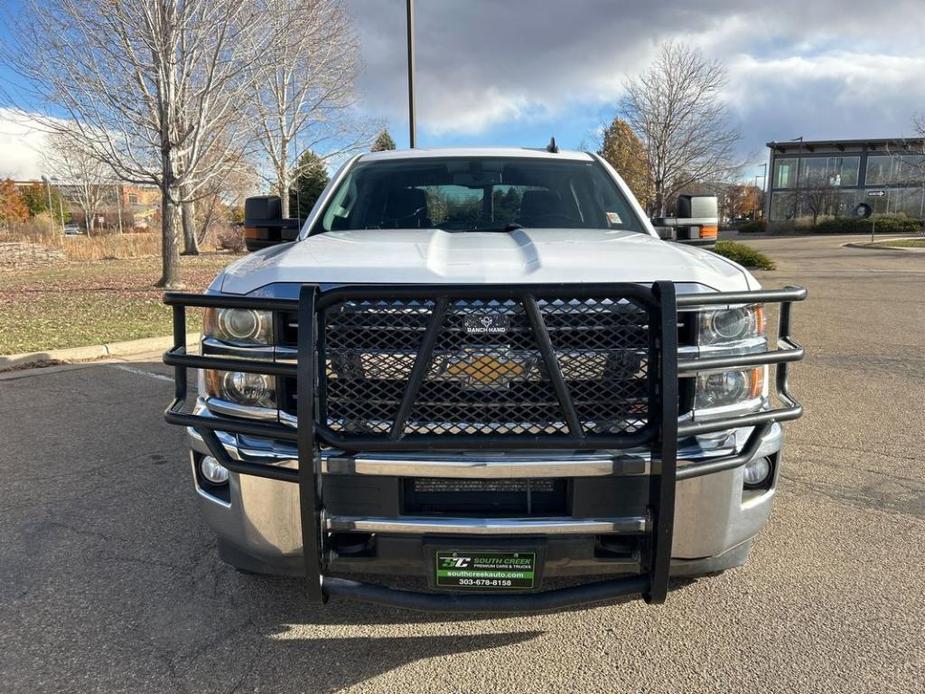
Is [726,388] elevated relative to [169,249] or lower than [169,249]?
lower

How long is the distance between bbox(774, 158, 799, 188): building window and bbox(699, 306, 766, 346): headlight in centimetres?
6355

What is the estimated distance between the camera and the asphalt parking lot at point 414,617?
2.29 m

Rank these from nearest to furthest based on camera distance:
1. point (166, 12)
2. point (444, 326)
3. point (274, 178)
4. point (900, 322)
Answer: point (444, 326), point (900, 322), point (166, 12), point (274, 178)

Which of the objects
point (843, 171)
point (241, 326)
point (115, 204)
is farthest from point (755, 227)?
point (241, 326)

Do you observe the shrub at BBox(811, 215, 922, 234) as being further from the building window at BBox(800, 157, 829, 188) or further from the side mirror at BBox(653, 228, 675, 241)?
the side mirror at BBox(653, 228, 675, 241)

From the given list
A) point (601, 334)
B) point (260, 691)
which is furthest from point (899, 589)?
point (260, 691)

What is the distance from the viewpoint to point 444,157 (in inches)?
159

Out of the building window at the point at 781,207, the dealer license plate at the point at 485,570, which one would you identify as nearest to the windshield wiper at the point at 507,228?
the dealer license plate at the point at 485,570

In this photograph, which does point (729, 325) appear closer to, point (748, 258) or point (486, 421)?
point (486, 421)

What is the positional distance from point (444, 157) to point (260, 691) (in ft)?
9.82

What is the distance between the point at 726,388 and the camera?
2221 millimetres

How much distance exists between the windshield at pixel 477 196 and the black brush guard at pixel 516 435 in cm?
157

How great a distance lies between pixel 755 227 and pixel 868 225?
10922mm

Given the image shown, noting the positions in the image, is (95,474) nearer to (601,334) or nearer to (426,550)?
(426,550)
